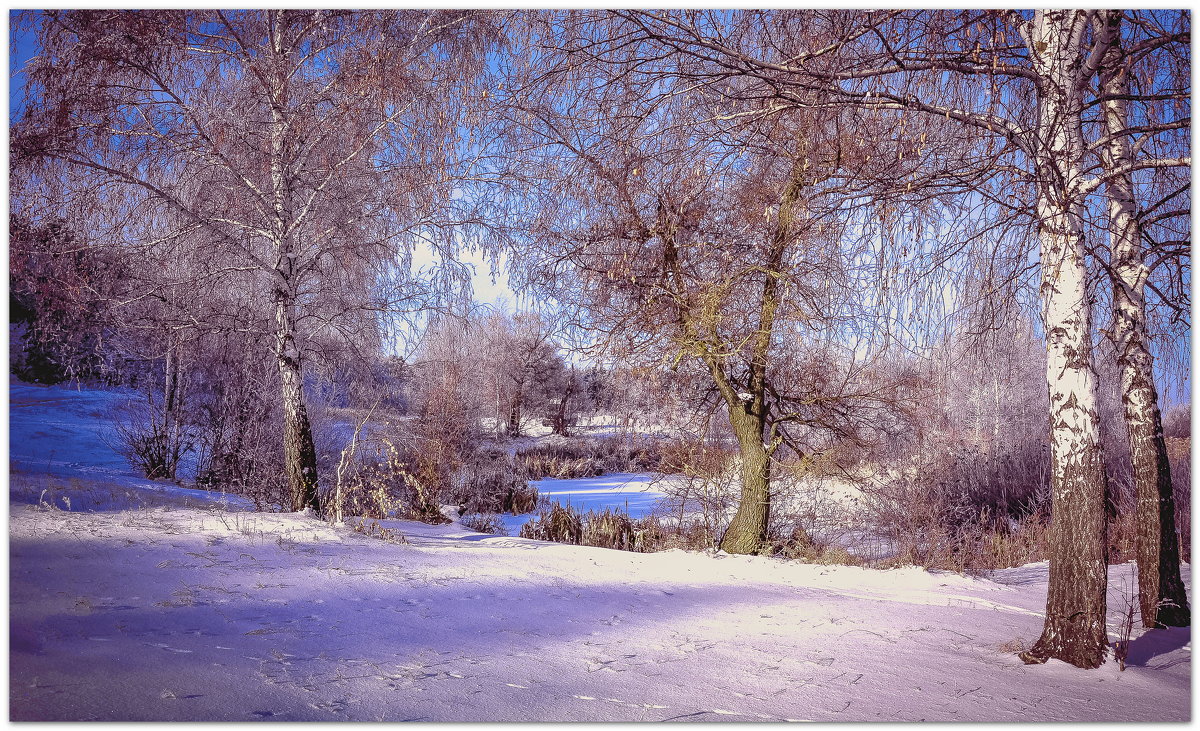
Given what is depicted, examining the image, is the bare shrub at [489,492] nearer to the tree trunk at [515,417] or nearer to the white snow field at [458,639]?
the tree trunk at [515,417]

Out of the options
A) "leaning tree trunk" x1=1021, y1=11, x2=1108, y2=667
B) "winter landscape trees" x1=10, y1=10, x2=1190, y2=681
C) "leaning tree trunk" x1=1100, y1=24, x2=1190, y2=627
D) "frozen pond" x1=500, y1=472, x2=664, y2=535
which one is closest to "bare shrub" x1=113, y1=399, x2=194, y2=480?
"winter landscape trees" x1=10, y1=10, x2=1190, y2=681

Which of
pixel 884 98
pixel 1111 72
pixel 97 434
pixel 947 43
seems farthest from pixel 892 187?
pixel 97 434

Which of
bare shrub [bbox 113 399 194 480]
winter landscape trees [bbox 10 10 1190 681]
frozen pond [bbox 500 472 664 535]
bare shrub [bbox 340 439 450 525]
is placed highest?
winter landscape trees [bbox 10 10 1190 681]

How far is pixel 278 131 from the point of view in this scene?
6242 millimetres

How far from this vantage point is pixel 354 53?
5922 mm

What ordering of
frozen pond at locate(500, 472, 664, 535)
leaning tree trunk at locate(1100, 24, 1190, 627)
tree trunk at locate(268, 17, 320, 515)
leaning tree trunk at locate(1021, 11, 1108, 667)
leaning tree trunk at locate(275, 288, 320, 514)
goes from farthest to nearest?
frozen pond at locate(500, 472, 664, 535)
leaning tree trunk at locate(275, 288, 320, 514)
tree trunk at locate(268, 17, 320, 515)
leaning tree trunk at locate(1100, 24, 1190, 627)
leaning tree trunk at locate(1021, 11, 1108, 667)

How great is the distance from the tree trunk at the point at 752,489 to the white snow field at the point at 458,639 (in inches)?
91.6

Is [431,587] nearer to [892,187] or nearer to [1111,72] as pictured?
[892,187]

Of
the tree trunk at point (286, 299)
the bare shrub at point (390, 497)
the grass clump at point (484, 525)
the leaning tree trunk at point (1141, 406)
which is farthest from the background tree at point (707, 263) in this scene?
the grass clump at point (484, 525)

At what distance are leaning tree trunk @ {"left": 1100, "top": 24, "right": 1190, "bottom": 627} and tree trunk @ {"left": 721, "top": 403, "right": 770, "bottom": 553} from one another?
10.9ft

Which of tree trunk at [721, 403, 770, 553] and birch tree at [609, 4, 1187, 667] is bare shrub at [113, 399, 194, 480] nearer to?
tree trunk at [721, 403, 770, 553]

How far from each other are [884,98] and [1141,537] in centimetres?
338

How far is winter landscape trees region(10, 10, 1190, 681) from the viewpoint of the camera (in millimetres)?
3451

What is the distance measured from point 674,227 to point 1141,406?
12.2 feet
